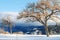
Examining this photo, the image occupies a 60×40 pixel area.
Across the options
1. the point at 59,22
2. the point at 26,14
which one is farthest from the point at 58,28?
the point at 26,14

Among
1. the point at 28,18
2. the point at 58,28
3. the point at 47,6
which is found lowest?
the point at 58,28

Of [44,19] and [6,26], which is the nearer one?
[44,19]

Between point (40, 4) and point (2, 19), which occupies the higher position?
point (40, 4)

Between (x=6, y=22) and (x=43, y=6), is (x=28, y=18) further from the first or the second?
(x=6, y=22)

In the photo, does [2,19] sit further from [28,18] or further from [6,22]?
[28,18]

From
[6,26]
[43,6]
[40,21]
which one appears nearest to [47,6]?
[43,6]

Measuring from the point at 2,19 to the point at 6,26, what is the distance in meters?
0.85

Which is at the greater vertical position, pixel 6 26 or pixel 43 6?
pixel 43 6

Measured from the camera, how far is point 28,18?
13727 mm

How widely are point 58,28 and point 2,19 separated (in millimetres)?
6261

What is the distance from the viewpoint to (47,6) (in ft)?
42.1

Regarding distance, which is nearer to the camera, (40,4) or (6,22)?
(40,4)


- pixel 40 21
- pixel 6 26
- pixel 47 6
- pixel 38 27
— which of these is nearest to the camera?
pixel 47 6

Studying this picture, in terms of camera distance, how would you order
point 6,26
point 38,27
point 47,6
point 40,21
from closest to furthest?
point 47,6 → point 40,21 → point 38,27 → point 6,26
